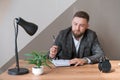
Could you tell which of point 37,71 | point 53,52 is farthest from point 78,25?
point 37,71

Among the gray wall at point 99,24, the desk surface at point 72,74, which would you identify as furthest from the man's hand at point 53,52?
the gray wall at point 99,24

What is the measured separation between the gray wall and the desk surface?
40.1 inches

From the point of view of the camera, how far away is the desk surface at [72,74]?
1.98m

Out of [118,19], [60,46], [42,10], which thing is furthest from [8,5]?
[118,19]

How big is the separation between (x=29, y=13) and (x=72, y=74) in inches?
57.7

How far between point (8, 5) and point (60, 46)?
977 millimetres

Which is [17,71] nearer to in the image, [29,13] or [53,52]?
[53,52]

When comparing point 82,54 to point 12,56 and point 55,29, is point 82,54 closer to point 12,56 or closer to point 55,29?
point 55,29

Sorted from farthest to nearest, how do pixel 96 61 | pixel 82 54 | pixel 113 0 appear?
pixel 113 0
pixel 82 54
pixel 96 61

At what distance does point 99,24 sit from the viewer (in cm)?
329

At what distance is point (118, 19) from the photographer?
10.7 ft

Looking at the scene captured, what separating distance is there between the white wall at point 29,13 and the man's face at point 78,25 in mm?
509

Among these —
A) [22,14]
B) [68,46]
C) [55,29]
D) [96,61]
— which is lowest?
[96,61]

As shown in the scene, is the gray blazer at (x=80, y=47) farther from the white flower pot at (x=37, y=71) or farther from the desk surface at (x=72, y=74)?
the white flower pot at (x=37, y=71)
